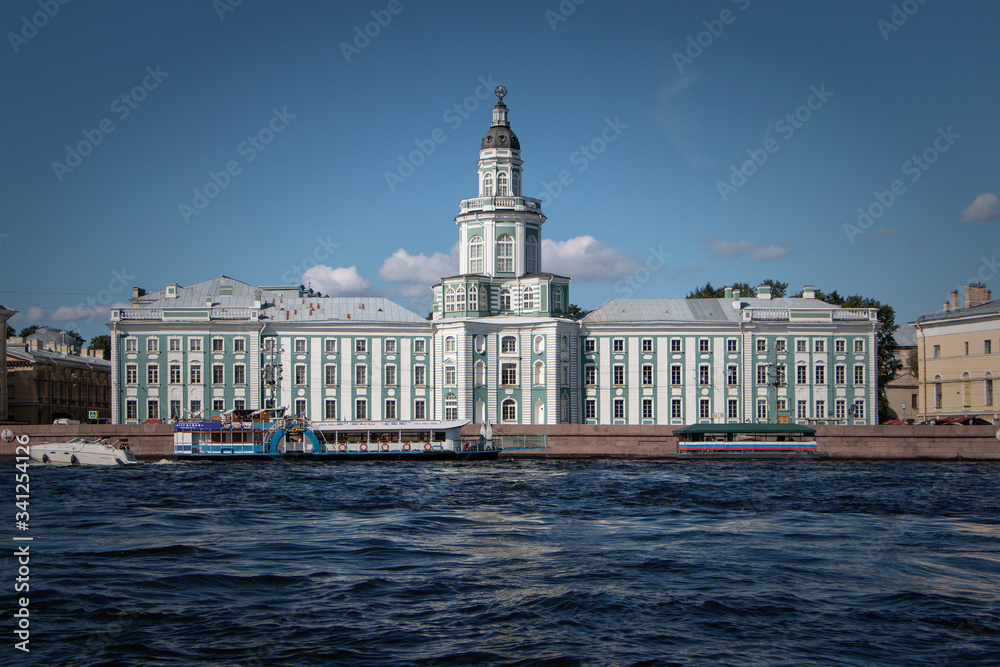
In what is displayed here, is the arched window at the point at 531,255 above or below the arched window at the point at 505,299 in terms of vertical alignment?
above

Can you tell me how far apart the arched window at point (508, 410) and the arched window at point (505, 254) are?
9.75m

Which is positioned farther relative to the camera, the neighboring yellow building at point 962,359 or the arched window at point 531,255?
the arched window at point 531,255

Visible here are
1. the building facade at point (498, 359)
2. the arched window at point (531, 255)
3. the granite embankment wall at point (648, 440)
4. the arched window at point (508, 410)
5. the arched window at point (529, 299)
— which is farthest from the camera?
the arched window at point (531, 255)

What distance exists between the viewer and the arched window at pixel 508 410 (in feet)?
238

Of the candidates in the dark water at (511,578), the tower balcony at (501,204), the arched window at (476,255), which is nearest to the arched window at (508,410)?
the arched window at (476,255)

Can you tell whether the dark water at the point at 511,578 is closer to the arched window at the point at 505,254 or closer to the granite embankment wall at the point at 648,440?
the granite embankment wall at the point at 648,440

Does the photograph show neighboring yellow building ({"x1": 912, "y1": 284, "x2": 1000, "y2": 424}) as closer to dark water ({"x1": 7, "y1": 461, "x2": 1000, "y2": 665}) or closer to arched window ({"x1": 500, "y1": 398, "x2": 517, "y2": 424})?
arched window ({"x1": 500, "y1": 398, "x2": 517, "y2": 424})

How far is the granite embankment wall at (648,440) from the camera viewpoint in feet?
203

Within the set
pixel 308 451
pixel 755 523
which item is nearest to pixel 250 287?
pixel 308 451

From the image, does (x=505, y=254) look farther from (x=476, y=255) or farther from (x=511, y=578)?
(x=511, y=578)

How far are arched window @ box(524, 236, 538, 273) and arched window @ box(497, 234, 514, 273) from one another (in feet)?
3.47

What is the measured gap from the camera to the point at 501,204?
7575 centimetres

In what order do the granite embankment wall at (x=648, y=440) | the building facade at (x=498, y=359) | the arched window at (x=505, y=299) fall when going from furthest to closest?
the arched window at (x=505, y=299), the building facade at (x=498, y=359), the granite embankment wall at (x=648, y=440)

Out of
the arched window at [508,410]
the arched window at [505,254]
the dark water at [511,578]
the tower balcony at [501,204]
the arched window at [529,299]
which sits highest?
the tower balcony at [501,204]
